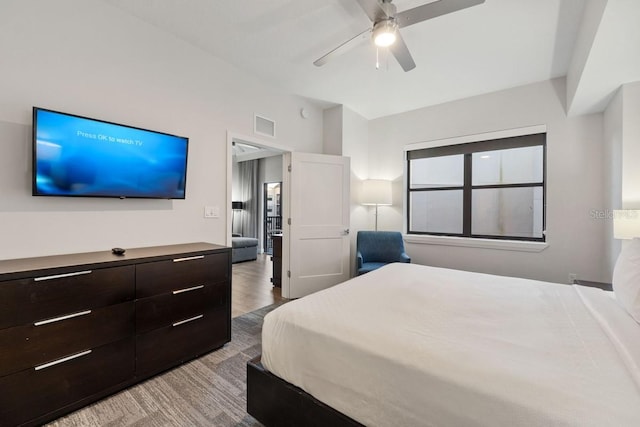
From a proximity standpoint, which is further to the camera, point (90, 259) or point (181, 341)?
point (181, 341)

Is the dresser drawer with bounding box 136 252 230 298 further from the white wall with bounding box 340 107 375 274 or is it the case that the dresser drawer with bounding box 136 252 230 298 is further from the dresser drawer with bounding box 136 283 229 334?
the white wall with bounding box 340 107 375 274

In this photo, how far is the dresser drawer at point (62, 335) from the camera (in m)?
1.43

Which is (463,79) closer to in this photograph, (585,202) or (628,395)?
(585,202)

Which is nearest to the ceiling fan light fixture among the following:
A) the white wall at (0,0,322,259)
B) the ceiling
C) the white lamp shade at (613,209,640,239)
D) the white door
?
the ceiling

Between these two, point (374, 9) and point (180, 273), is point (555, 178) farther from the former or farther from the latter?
point (180, 273)

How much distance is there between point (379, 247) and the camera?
13.3 feet

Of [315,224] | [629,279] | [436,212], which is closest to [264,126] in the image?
[315,224]

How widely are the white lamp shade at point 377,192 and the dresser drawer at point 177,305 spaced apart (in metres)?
2.58

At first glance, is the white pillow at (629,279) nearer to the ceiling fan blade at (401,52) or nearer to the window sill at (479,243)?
the window sill at (479,243)

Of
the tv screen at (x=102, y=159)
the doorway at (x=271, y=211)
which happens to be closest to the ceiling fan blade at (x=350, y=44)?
the tv screen at (x=102, y=159)

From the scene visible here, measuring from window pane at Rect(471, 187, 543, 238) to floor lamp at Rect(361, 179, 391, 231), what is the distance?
1.21 metres

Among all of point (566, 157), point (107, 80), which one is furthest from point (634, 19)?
point (107, 80)

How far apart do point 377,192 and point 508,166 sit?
5.90ft

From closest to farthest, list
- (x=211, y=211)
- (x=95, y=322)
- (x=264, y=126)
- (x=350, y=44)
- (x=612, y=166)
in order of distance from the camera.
Result: (x=95, y=322) < (x=350, y=44) < (x=612, y=166) < (x=211, y=211) < (x=264, y=126)
